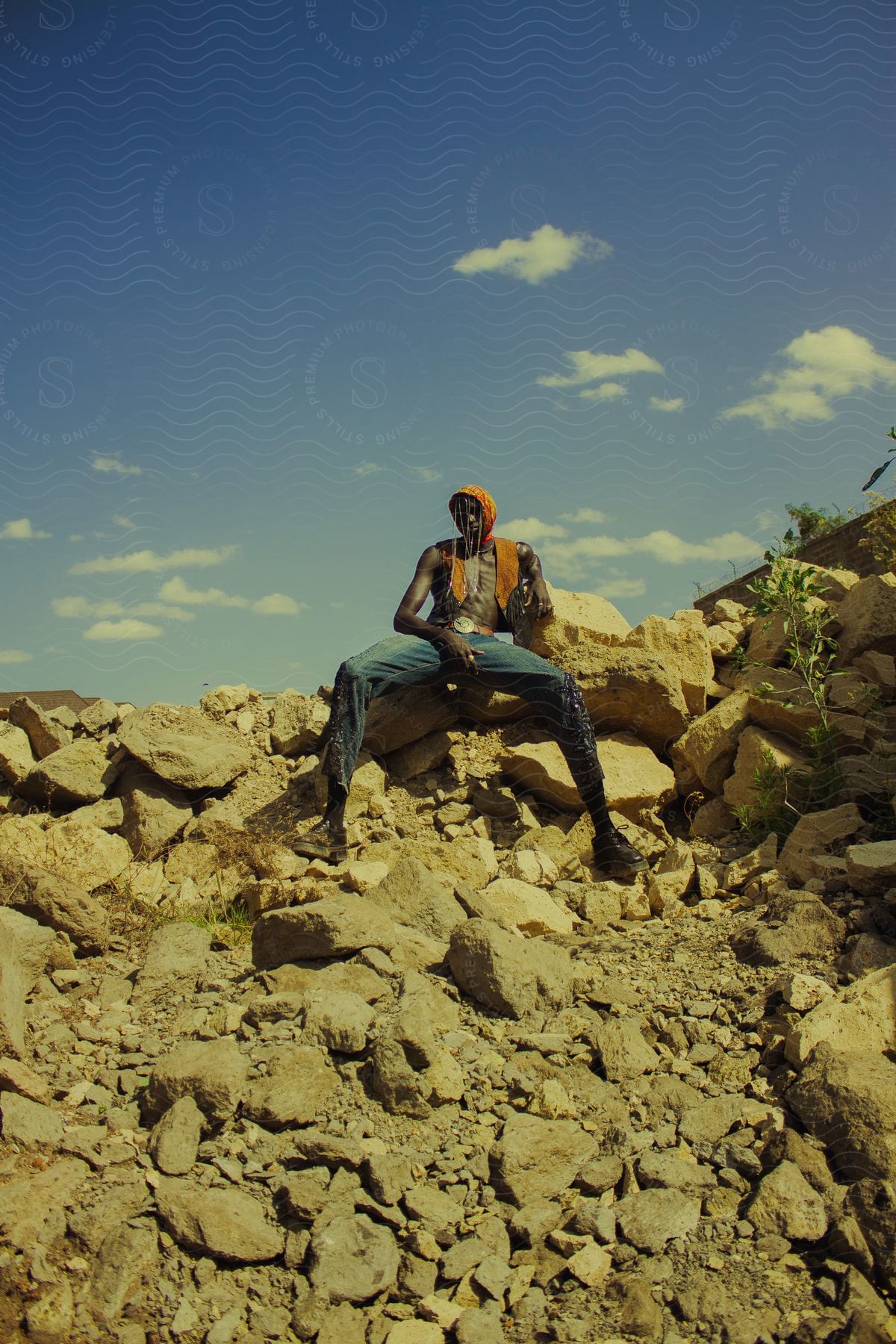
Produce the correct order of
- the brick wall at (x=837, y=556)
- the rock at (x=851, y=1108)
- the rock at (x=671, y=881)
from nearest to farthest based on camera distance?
the rock at (x=851, y=1108), the rock at (x=671, y=881), the brick wall at (x=837, y=556)

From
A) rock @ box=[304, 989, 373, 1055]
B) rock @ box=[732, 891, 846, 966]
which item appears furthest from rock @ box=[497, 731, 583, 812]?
rock @ box=[304, 989, 373, 1055]

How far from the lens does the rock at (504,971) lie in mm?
3455

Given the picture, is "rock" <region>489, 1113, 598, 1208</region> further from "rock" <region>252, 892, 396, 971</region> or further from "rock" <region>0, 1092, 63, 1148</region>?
"rock" <region>0, 1092, 63, 1148</region>

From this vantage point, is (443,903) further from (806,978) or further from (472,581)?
(472,581)

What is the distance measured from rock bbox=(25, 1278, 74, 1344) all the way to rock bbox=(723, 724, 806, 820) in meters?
3.80

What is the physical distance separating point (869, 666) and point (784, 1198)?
139 inches

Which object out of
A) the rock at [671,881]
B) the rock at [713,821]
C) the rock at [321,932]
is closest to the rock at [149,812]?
the rock at [321,932]

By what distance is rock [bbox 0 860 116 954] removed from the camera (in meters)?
4.15

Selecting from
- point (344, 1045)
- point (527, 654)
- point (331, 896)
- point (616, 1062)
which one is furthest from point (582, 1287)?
point (527, 654)

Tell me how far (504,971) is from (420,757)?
2.32 meters

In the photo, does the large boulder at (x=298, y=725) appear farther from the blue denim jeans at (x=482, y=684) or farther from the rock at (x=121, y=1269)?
the rock at (x=121, y=1269)

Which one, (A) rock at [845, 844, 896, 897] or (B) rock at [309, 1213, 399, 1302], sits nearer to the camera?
(B) rock at [309, 1213, 399, 1302]

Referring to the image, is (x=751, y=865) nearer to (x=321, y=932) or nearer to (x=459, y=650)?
(x=459, y=650)

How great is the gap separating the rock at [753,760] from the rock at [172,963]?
293 centimetres
